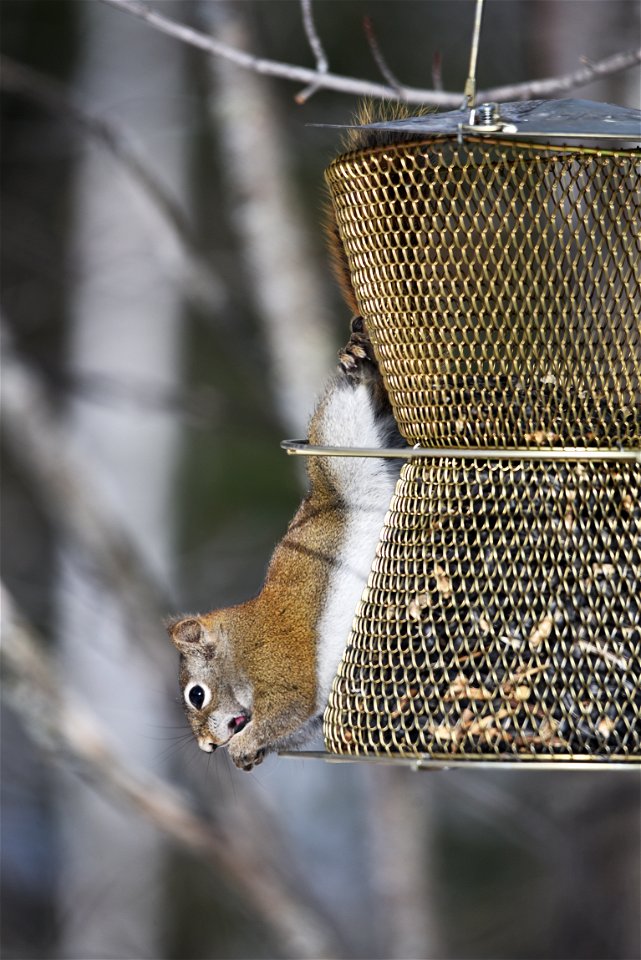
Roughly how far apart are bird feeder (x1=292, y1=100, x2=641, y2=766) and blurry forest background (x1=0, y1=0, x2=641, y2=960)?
1148mm

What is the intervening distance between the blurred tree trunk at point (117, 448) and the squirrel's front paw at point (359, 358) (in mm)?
4817

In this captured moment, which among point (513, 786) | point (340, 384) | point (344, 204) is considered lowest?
point (513, 786)

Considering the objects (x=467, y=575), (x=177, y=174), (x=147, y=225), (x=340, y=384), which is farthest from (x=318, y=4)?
(x=467, y=575)

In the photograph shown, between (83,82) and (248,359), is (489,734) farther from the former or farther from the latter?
(83,82)

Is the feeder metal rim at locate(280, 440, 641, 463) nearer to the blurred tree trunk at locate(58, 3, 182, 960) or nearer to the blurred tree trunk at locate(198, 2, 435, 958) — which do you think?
the blurred tree trunk at locate(198, 2, 435, 958)

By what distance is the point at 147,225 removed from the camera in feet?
23.0

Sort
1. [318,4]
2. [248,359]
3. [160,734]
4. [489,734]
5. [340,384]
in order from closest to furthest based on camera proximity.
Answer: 1. [489,734]
2. [340,384]
3. [248,359]
4. [160,734]
5. [318,4]

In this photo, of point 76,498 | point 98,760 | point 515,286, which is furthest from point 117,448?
point 515,286

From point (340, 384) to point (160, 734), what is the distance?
618 centimetres

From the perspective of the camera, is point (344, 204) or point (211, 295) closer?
point (344, 204)

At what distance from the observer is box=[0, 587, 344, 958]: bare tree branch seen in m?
5.86

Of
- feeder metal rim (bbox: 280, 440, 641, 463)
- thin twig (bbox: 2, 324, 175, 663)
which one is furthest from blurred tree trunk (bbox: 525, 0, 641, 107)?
thin twig (bbox: 2, 324, 175, 663)

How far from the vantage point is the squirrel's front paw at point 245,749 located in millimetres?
3387

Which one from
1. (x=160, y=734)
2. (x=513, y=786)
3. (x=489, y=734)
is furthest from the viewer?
(x=513, y=786)
